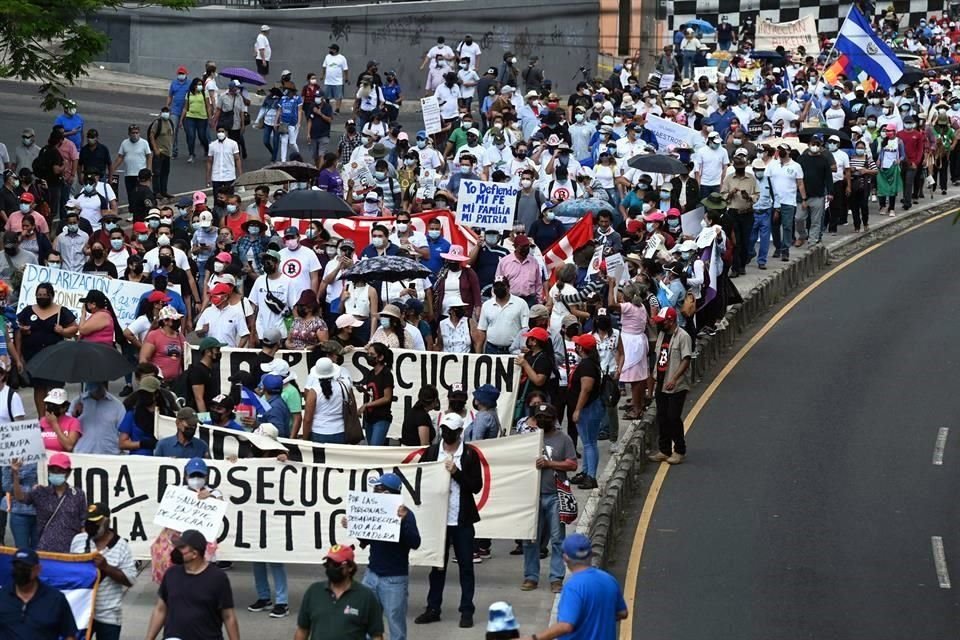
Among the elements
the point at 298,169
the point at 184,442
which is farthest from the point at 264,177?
the point at 184,442

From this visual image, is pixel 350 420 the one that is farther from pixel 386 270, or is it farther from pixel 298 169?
pixel 298 169

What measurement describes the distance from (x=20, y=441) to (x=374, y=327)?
650 centimetres

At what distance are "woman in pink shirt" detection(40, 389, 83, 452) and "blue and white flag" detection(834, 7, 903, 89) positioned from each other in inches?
996

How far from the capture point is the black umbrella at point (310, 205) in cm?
2272

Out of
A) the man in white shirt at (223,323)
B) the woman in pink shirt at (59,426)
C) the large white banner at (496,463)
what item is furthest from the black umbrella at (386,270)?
the woman in pink shirt at (59,426)

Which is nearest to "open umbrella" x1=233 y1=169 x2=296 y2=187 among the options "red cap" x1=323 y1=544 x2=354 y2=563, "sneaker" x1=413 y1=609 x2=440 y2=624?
"sneaker" x1=413 y1=609 x2=440 y2=624

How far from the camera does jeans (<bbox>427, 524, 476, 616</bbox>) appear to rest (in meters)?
14.4

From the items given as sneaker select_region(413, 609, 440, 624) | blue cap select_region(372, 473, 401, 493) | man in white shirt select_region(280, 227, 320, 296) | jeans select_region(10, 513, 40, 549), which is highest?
man in white shirt select_region(280, 227, 320, 296)

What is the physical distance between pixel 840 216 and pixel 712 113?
305 cm

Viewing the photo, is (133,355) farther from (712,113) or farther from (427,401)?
(712,113)

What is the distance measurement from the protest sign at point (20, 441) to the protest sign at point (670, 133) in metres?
17.0

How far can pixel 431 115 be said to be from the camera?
32562 mm

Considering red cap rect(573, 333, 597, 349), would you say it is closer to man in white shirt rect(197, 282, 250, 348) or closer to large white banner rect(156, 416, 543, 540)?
large white banner rect(156, 416, 543, 540)

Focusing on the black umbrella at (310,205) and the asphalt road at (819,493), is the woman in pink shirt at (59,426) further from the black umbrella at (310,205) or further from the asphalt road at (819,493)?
the black umbrella at (310,205)
